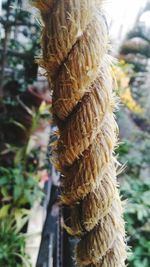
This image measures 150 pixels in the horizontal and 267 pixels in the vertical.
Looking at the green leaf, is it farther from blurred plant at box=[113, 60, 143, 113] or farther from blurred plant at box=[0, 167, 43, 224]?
blurred plant at box=[113, 60, 143, 113]

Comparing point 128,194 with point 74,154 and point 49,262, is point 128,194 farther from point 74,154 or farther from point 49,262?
point 74,154

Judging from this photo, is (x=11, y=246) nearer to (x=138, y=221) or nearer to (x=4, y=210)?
(x=4, y=210)

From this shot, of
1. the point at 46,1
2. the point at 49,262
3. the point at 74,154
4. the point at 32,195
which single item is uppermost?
the point at 46,1

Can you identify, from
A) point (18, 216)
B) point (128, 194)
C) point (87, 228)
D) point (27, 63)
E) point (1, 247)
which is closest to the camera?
point (87, 228)

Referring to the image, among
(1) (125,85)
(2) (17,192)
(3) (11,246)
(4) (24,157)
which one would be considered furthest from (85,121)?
Result: (1) (125,85)

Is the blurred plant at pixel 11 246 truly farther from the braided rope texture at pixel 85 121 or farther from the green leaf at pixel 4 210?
the braided rope texture at pixel 85 121

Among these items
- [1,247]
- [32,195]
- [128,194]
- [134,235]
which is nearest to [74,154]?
[134,235]

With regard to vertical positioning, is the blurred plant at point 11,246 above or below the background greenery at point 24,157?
below

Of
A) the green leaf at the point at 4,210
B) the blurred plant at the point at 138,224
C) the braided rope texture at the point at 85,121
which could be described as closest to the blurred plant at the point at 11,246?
the green leaf at the point at 4,210
